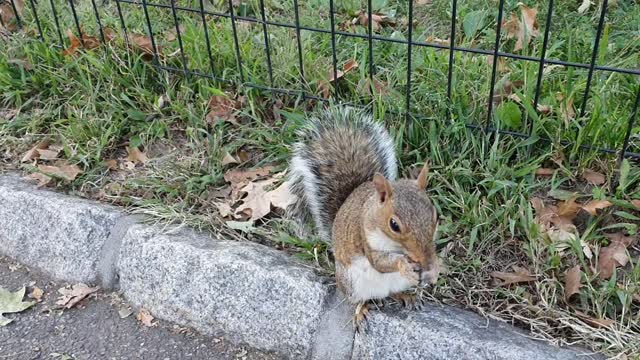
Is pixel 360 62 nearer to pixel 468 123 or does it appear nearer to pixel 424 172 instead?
pixel 468 123

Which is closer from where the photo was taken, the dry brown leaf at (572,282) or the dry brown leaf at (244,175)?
the dry brown leaf at (572,282)

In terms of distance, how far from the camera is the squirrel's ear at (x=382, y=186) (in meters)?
1.62

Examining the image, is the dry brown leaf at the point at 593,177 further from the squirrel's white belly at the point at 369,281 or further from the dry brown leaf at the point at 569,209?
the squirrel's white belly at the point at 369,281

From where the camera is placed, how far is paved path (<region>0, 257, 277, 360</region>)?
6.84 ft

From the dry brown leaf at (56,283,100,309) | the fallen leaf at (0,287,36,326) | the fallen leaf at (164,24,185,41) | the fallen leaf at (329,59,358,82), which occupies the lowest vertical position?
the fallen leaf at (0,287,36,326)

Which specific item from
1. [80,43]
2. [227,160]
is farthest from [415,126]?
[80,43]

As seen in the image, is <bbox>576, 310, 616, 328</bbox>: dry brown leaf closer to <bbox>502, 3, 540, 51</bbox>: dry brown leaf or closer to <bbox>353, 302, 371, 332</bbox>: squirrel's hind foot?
<bbox>353, 302, 371, 332</bbox>: squirrel's hind foot

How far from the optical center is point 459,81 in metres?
2.41

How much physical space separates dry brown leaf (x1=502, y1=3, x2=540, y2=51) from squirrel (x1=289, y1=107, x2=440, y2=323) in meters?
0.77

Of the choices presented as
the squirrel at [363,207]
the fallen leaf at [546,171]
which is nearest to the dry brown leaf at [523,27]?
the fallen leaf at [546,171]

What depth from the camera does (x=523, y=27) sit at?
2.59 metres

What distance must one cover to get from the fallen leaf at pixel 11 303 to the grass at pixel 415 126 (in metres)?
0.44

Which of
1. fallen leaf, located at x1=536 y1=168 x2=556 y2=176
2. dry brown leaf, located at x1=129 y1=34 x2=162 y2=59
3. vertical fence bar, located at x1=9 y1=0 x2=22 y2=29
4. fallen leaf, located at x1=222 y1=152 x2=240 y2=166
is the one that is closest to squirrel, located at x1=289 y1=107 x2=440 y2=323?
fallen leaf, located at x1=222 y1=152 x2=240 y2=166

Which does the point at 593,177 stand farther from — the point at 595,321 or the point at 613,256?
the point at 595,321
